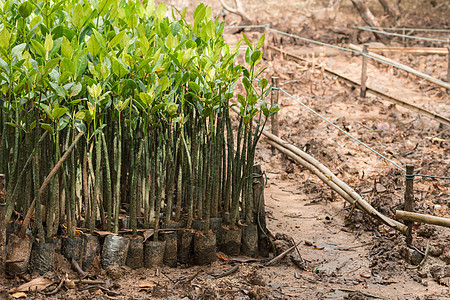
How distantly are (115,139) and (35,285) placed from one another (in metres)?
0.76

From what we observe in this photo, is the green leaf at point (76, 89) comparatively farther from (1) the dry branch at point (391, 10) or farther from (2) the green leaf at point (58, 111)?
(1) the dry branch at point (391, 10)

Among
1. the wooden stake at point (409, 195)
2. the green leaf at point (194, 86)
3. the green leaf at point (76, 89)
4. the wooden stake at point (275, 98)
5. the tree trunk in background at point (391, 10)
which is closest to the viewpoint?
the green leaf at point (76, 89)

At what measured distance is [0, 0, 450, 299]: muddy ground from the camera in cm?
268

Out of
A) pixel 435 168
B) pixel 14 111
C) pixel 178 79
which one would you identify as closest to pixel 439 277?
pixel 178 79

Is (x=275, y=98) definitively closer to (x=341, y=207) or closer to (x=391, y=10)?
(x=341, y=207)

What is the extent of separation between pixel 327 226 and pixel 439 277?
91cm

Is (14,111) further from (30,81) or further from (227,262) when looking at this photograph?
(227,262)

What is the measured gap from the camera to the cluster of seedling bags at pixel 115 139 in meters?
2.51

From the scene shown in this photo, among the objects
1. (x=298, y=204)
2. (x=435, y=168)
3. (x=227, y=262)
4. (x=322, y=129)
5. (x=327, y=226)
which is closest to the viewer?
(x=227, y=262)

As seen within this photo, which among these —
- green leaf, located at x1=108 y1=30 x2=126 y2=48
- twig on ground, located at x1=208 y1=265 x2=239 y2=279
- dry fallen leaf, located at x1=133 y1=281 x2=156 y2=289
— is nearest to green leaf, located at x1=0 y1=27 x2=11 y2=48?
green leaf, located at x1=108 y1=30 x2=126 y2=48

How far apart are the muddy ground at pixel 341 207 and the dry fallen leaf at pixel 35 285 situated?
0.16 ft

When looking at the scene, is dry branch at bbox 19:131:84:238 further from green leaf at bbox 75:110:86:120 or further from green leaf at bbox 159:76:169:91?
green leaf at bbox 159:76:169:91

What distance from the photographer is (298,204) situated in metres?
Result: 4.00

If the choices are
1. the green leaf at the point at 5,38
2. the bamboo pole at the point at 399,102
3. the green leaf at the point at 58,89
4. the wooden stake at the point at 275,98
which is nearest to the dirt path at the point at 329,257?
the wooden stake at the point at 275,98
